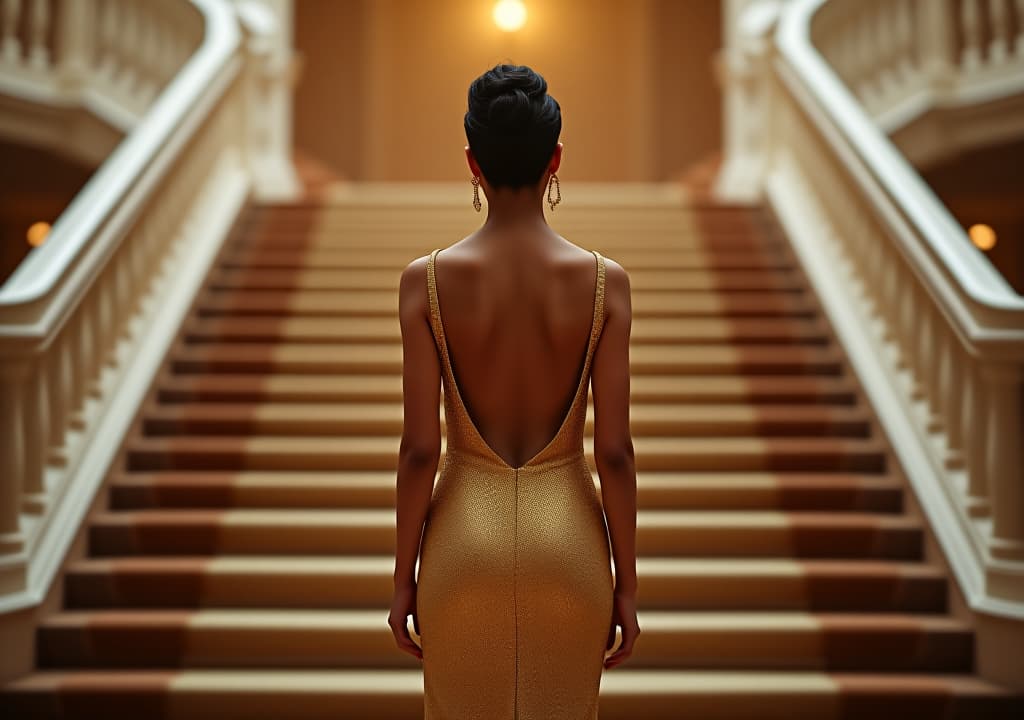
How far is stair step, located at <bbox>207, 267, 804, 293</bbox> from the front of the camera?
6.27 m

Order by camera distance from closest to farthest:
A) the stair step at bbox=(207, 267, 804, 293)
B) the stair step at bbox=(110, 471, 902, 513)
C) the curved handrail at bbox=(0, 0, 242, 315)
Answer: the curved handrail at bbox=(0, 0, 242, 315) < the stair step at bbox=(110, 471, 902, 513) < the stair step at bbox=(207, 267, 804, 293)

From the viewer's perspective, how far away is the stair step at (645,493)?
181 inches

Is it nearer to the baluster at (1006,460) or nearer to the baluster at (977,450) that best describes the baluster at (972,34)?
the baluster at (977,450)

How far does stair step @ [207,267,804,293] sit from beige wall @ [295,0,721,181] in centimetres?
663

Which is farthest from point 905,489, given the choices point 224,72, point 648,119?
point 648,119

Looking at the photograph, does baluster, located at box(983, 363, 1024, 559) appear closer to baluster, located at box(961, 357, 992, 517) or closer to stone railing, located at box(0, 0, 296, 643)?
baluster, located at box(961, 357, 992, 517)

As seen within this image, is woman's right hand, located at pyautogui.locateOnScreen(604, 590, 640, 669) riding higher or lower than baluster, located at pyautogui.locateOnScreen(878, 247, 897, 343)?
lower

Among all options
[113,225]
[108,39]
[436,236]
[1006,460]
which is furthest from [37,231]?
[1006,460]

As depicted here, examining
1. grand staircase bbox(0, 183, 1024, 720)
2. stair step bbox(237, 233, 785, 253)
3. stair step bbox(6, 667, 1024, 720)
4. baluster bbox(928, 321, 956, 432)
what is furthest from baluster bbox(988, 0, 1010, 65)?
stair step bbox(6, 667, 1024, 720)

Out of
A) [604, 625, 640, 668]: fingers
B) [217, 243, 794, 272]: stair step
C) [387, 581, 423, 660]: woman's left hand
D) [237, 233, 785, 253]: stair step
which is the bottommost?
[604, 625, 640, 668]: fingers

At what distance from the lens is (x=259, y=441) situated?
4.96 metres

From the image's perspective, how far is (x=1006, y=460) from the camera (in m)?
3.75

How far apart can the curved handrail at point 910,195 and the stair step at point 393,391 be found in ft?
3.27

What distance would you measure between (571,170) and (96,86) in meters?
6.87
